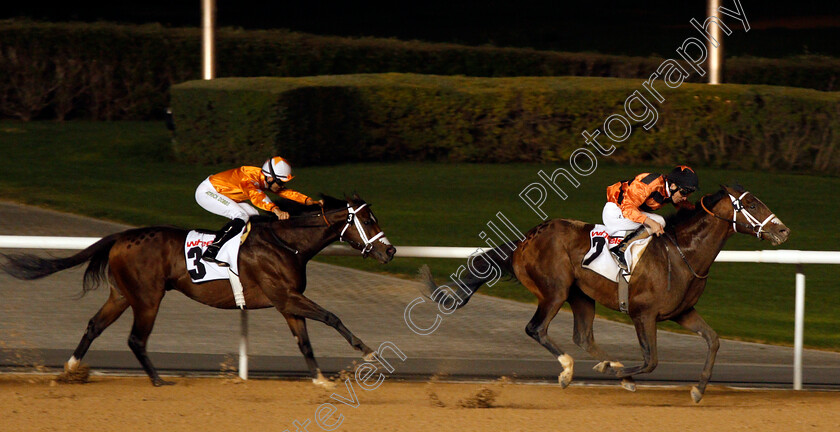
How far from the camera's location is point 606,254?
6289mm

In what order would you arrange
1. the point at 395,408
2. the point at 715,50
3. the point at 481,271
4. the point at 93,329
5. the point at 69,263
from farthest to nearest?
the point at 715,50 < the point at 481,271 < the point at 69,263 < the point at 93,329 < the point at 395,408

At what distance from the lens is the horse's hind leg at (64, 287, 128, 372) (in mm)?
6359

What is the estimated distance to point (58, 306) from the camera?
27.4 feet

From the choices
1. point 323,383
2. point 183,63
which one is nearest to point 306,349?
point 323,383

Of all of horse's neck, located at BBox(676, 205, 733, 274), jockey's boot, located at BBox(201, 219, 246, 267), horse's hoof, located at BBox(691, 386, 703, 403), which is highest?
horse's neck, located at BBox(676, 205, 733, 274)

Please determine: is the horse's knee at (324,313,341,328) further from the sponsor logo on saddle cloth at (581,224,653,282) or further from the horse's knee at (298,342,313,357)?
the sponsor logo on saddle cloth at (581,224,653,282)

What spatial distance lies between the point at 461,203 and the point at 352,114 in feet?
10.3

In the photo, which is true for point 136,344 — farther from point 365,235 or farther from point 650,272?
point 650,272

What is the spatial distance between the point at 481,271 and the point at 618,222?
3.09 feet

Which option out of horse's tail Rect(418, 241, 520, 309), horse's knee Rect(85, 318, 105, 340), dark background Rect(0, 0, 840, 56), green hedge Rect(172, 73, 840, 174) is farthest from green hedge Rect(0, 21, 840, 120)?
horse's tail Rect(418, 241, 520, 309)

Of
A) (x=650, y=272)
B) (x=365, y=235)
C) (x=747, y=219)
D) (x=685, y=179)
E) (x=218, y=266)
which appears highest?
(x=685, y=179)

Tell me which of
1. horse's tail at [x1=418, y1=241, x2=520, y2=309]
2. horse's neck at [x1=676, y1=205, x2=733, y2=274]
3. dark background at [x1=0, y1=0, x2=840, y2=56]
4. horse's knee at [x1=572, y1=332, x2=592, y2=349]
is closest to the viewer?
horse's neck at [x1=676, y1=205, x2=733, y2=274]

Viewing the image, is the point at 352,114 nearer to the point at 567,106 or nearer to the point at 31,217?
the point at 567,106

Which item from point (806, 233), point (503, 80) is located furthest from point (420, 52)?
point (806, 233)
